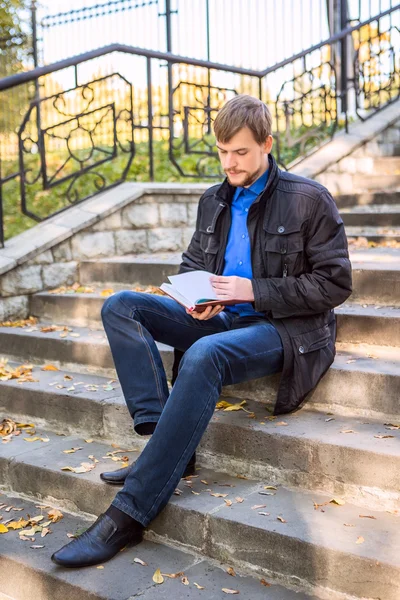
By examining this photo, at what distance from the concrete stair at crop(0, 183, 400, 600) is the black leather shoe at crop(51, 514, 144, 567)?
0.15 feet

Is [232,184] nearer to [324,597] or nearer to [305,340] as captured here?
[305,340]

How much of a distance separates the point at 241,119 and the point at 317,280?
750mm

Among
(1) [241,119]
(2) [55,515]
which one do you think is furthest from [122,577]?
(1) [241,119]

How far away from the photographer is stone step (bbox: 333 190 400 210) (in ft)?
19.8

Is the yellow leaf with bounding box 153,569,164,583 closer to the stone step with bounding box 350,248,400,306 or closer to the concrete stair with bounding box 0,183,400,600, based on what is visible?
the concrete stair with bounding box 0,183,400,600

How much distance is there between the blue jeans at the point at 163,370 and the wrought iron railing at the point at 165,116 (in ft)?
7.98

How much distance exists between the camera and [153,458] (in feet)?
9.32

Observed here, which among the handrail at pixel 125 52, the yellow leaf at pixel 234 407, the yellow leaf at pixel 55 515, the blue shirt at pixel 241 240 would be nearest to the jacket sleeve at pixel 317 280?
the blue shirt at pixel 241 240

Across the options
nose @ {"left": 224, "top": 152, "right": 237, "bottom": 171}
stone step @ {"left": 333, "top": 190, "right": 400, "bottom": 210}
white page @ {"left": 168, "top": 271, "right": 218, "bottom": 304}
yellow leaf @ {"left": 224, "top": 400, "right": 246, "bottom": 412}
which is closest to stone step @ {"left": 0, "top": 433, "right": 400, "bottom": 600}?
yellow leaf @ {"left": 224, "top": 400, "right": 246, "bottom": 412}

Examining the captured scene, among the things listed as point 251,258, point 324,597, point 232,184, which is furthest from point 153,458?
point 232,184

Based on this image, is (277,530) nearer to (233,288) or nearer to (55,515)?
(233,288)

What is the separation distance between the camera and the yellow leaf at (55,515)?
3.32 meters

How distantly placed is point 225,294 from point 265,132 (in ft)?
2.38

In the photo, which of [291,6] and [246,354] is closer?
[246,354]
